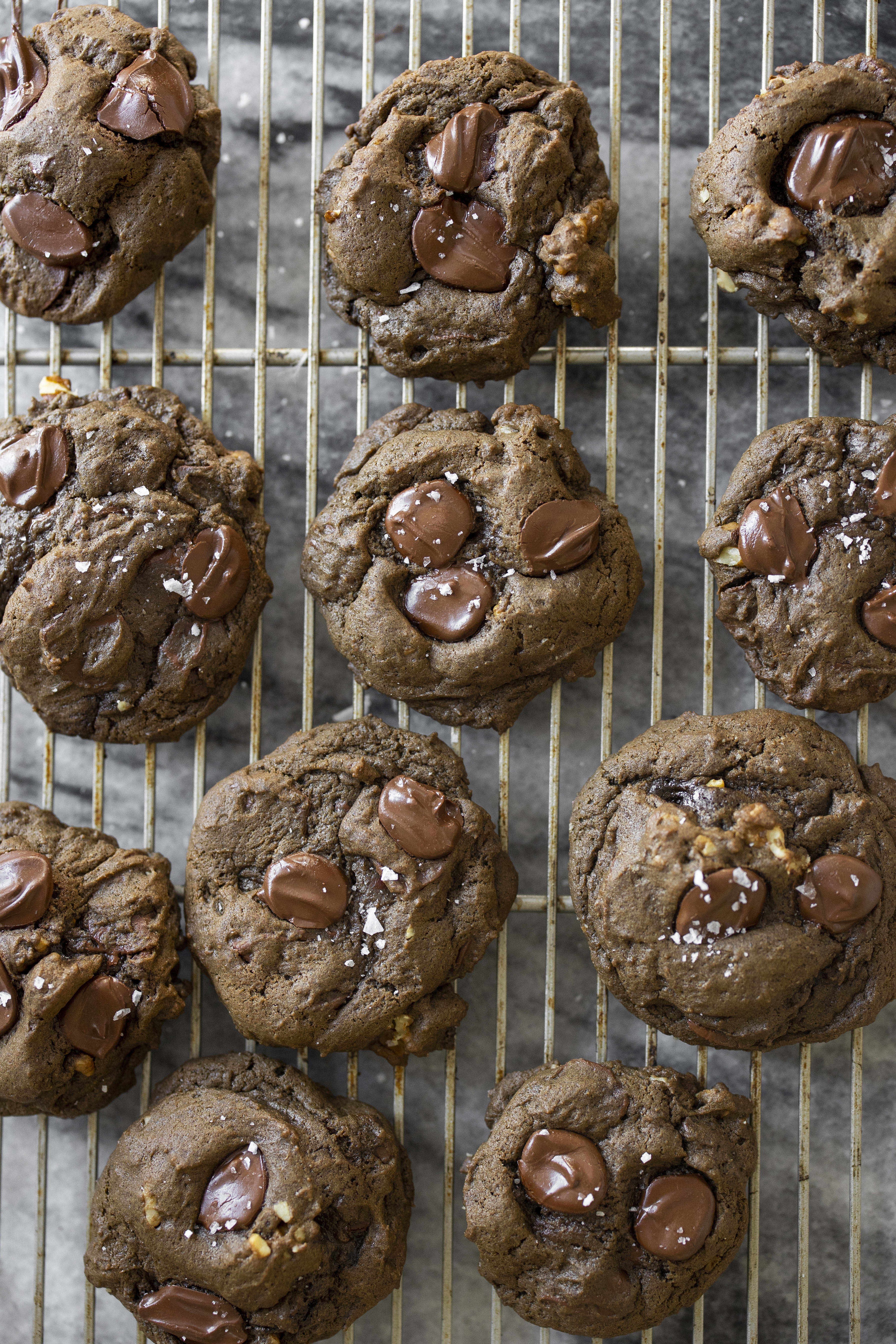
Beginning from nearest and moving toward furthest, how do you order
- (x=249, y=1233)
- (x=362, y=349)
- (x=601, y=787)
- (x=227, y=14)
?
(x=249, y=1233) → (x=601, y=787) → (x=362, y=349) → (x=227, y=14)

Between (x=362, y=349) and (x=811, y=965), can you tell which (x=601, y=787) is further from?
(x=362, y=349)

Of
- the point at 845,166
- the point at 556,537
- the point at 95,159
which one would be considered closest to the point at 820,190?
the point at 845,166

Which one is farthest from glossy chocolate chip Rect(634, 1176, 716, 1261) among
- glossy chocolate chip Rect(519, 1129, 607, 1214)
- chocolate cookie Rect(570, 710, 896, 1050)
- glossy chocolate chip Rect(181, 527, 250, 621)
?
glossy chocolate chip Rect(181, 527, 250, 621)

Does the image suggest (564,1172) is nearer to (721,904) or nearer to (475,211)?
(721,904)

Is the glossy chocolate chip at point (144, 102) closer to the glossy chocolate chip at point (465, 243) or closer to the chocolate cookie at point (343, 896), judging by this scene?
the glossy chocolate chip at point (465, 243)

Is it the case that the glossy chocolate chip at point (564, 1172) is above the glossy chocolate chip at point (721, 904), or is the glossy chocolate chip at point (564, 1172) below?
below

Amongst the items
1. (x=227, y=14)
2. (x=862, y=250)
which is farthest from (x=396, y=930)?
(x=227, y=14)

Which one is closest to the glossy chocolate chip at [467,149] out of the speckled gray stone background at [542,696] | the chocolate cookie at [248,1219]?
the speckled gray stone background at [542,696]
